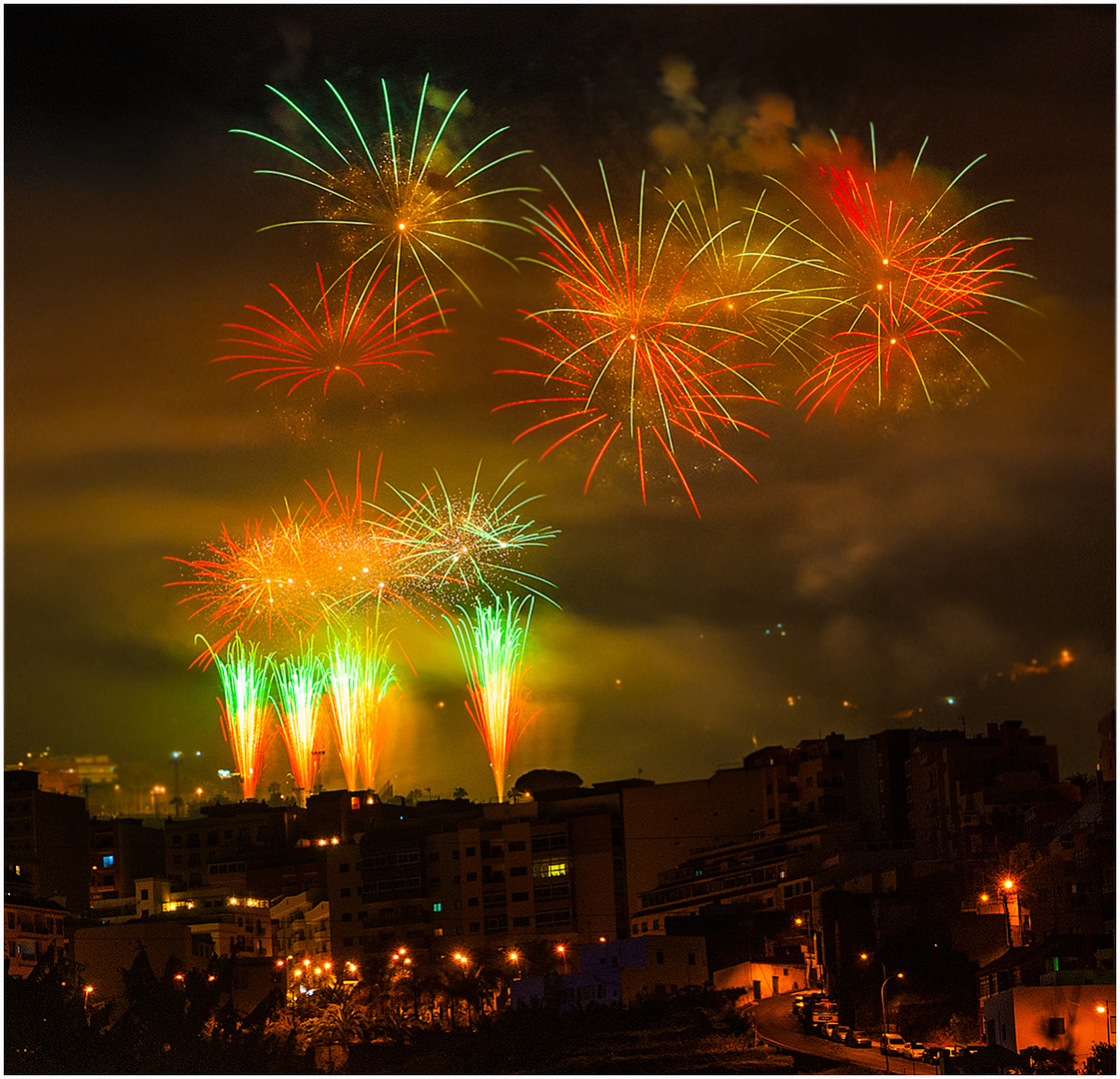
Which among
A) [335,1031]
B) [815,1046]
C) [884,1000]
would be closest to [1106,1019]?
[884,1000]

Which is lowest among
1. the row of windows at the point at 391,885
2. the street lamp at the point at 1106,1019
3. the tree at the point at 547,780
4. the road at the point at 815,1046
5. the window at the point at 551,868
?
the road at the point at 815,1046

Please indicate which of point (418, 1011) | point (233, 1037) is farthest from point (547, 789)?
point (233, 1037)

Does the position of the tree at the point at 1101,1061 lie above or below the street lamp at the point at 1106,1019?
below

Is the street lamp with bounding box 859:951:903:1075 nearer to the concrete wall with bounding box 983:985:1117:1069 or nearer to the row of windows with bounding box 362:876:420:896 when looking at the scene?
the concrete wall with bounding box 983:985:1117:1069

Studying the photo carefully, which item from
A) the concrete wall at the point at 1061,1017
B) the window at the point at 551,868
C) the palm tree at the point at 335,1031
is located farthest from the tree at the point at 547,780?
the concrete wall at the point at 1061,1017

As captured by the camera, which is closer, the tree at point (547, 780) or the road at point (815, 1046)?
the road at point (815, 1046)

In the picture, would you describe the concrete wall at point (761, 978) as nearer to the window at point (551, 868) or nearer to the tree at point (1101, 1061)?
the tree at point (1101, 1061)

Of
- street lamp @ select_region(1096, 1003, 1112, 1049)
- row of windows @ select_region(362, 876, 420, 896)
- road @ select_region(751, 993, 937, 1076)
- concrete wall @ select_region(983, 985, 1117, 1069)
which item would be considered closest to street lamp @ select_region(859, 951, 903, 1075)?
road @ select_region(751, 993, 937, 1076)
